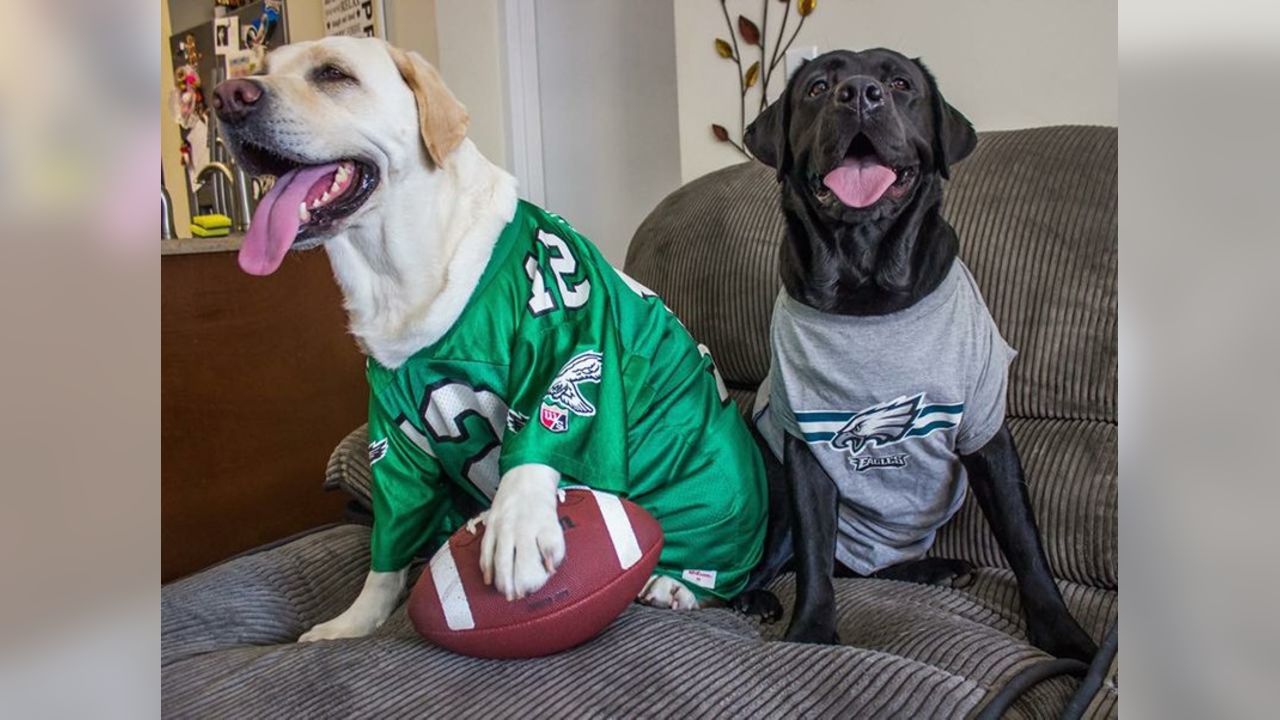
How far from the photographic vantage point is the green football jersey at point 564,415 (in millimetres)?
1074

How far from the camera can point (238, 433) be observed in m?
1.97

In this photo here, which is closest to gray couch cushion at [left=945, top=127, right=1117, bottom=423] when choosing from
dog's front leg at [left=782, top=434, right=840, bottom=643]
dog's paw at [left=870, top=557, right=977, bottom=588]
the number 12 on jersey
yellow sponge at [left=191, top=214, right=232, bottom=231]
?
dog's paw at [left=870, top=557, right=977, bottom=588]

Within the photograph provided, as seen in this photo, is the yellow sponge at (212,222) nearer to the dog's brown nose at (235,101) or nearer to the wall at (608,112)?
the wall at (608,112)

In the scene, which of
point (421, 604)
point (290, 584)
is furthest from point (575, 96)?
point (421, 604)

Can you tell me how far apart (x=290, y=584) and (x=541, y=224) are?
23.9 inches

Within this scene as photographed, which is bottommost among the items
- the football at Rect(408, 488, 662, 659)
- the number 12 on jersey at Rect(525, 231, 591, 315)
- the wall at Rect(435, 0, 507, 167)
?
the football at Rect(408, 488, 662, 659)

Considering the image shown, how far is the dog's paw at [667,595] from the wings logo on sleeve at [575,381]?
271 mm

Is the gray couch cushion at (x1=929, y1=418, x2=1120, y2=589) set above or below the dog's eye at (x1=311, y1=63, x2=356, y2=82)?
below

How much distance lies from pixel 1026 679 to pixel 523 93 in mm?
2865

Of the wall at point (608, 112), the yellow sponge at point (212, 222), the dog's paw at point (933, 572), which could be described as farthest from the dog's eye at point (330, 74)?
the wall at point (608, 112)

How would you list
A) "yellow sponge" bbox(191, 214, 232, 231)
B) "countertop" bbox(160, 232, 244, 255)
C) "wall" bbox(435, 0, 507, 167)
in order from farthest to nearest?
"wall" bbox(435, 0, 507, 167)
"yellow sponge" bbox(191, 214, 232, 231)
"countertop" bbox(160, 232, 244, 255)

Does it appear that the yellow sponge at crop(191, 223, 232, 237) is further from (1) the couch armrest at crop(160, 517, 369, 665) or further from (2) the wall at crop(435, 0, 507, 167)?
(1) the couch armrest at crop(160, 517, 369, 665)

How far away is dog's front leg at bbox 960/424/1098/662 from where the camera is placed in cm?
103

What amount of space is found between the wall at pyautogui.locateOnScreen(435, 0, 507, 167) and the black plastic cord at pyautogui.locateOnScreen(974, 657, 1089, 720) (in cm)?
273
